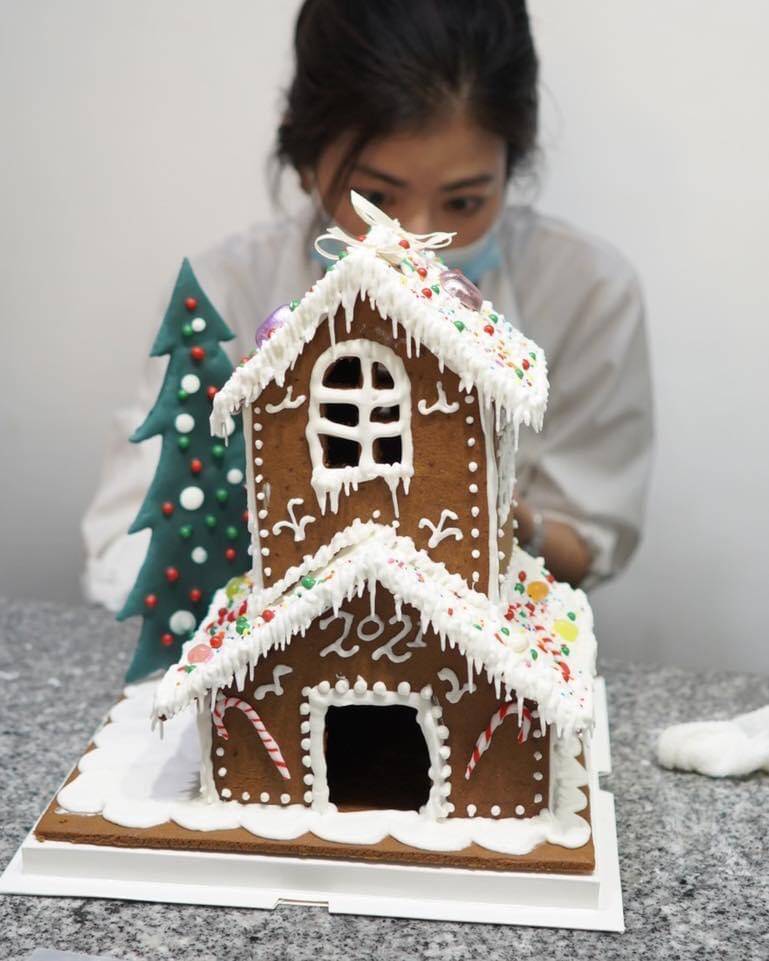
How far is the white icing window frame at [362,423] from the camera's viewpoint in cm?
124

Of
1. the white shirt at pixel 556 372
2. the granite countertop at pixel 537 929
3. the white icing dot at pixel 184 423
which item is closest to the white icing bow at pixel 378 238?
the white icing dot at pixel 184 423

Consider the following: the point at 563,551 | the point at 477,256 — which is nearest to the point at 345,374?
the point at 477,256

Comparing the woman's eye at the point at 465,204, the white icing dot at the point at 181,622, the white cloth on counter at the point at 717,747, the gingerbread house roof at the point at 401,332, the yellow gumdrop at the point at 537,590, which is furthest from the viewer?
the woman's eye at the point at 465,204

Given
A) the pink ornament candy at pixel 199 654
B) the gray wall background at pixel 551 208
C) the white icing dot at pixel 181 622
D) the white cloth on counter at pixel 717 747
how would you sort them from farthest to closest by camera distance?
the gray wall background at pixel 551 208 < the white icing dot at pixel 181 622 < the white cloth on counter at pixel 717 747 < the pink ornament candy at pixel 199 654

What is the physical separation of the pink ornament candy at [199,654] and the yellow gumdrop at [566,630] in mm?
360

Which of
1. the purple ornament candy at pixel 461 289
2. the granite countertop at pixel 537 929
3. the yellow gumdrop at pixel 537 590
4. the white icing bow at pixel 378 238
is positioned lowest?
the granite countertop at pixel 537 929

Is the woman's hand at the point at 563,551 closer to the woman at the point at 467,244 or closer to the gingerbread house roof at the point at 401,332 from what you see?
the woman at the point at 467,244

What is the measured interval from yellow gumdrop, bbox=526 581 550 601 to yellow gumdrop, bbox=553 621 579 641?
1.7 inches

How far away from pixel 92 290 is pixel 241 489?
84cm

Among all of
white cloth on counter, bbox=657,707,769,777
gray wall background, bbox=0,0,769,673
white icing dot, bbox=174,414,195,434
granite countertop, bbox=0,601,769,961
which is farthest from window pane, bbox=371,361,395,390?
gray wall background, bbox=0,0,769,673

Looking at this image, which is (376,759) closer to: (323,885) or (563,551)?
(323,885)

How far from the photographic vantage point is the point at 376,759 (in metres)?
1.45

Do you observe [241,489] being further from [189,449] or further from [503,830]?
[503,830]

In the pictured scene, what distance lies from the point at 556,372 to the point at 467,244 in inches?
13.7
